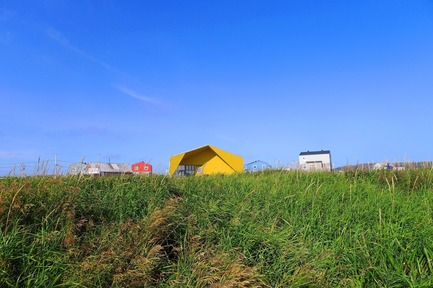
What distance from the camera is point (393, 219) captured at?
5.05 meters

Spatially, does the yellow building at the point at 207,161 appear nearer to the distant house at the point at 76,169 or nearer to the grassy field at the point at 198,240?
the distant house at the point at 76,169


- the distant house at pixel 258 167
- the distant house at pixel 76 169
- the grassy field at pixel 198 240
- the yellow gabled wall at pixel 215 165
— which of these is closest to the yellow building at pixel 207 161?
the yellow gabled wall at pixel 215 165

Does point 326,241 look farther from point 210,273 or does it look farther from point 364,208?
point 210,273

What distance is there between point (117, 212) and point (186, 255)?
1.34 meters

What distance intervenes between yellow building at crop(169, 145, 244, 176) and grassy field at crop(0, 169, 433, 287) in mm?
19116

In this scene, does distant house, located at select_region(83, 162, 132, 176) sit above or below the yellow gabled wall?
below

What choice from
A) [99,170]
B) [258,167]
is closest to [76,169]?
[99,170]

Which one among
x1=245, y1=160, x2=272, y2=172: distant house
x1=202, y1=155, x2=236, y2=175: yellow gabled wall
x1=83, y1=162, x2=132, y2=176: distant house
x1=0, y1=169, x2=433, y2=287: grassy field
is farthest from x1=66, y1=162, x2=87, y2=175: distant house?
x1=202, y1=155, x2=236, y2=175: yellow gabled wall

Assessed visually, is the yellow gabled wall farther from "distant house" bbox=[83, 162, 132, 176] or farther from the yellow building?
"distant house" bbox=[83, 162, 132, 176]

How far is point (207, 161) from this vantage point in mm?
28203

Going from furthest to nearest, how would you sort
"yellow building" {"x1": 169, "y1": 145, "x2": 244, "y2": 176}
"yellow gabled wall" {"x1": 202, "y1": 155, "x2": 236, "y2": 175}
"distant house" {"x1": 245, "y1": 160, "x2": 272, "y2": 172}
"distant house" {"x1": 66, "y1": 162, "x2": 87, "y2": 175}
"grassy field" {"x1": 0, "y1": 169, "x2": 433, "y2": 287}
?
"yellow gabled wall" {"x1": 202, "y1": 155, "x2": 236, "y2": 175} < "yellow building" {"x1": 169, "y1": 145, "x2": 244, "y2": 176} < "distant house" {"x1": 245, "y1": 160, "x2": 272, "y2": 172} < "distant house" {"x1": 66, "y1": 162, "x2": 87, "y2": 175} < "grassy field" {"x1": 0, "y1": 169, "x2": 433, "y2": 287}

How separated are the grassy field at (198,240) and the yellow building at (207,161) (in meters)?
19.1

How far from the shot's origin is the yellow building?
25.5 meters

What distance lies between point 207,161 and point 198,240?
23.8 metres
